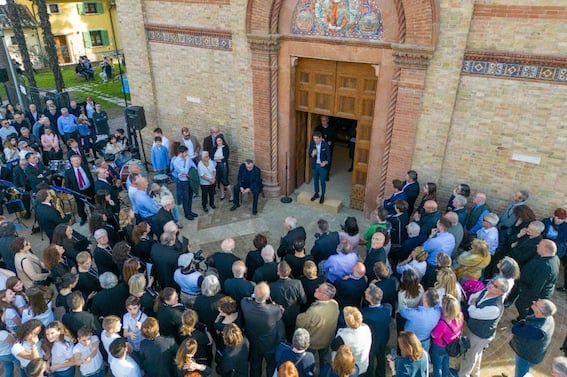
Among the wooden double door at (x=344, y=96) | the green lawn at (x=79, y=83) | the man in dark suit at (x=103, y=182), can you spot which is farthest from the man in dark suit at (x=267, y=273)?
the green lawn at (x=79, y=83)

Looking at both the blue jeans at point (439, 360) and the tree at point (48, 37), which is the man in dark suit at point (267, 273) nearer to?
the blue jeans at point (439, 360)

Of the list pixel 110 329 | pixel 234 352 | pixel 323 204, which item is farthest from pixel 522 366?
pixel 323 204

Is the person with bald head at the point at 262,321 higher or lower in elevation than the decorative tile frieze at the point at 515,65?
lower

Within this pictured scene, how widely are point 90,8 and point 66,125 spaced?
905 inches

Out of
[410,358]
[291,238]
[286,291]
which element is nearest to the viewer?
[410,358]

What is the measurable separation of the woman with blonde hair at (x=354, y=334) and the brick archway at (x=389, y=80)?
14.8 ft

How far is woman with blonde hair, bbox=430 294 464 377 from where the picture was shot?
458 centimetres

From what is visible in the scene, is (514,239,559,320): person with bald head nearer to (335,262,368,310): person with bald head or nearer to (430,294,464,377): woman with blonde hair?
(430,294,464,377): woman with blonde hair

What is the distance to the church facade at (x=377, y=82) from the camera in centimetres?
681

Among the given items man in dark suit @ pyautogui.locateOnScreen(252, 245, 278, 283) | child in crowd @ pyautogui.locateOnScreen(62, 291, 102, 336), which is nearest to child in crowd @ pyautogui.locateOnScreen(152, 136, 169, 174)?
man in dark suit @ pyautogui.locateOnScreen(252, 245, 278, 283)

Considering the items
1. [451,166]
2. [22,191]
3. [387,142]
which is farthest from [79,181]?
[451,166]

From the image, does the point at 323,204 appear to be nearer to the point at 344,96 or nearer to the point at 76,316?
the point at 344,96

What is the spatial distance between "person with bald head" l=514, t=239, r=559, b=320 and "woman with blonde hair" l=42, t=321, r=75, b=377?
587 cm

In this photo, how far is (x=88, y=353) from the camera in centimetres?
454
